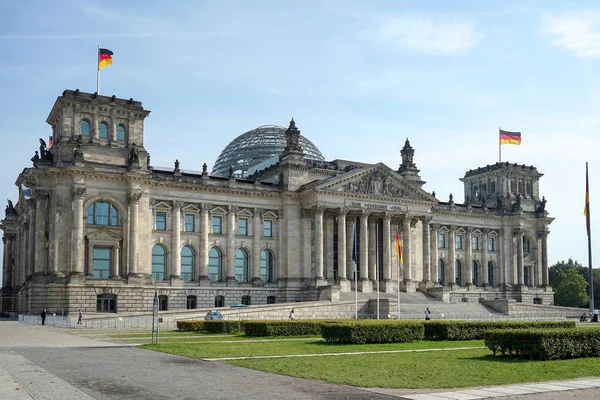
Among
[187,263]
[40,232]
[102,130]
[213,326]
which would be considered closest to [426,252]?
[187,263]

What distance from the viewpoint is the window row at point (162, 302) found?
72938 millimetres

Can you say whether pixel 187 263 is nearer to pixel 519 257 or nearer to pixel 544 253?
pixel 519 257

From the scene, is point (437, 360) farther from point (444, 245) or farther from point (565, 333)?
point (444, 245)

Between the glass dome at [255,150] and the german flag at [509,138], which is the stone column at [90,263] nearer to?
the glass dome at [255,150]

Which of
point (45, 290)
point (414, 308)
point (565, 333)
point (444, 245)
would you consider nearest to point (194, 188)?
point (45, 290)

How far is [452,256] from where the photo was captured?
337 ft

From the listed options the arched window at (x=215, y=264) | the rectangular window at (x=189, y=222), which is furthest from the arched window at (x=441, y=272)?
the rectangular window at (x=189, y=222)

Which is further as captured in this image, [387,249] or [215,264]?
[387,249]

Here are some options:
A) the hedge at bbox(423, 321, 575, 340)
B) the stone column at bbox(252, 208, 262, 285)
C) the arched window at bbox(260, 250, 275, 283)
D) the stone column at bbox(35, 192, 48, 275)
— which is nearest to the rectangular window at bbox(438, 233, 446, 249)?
the arched window at bbox(260, 250, 275, 283)

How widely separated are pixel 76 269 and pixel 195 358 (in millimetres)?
45867

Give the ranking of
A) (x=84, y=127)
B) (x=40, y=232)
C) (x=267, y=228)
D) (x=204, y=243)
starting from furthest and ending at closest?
(x=267, y=228)
(x=204, y=243)
(x=84, y=127)
(x=40, y=232)

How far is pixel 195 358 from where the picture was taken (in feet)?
97.8

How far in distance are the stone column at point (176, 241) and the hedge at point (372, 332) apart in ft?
141

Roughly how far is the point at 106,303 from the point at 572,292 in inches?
3425
